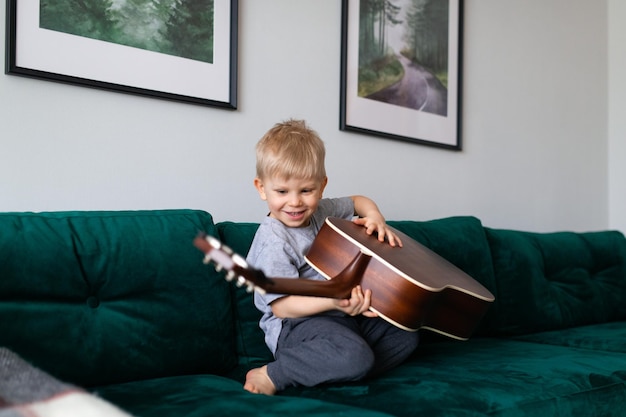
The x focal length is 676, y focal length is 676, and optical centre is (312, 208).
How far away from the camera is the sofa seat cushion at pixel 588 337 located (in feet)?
7.42

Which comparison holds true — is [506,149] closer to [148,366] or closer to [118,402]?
[148,366]

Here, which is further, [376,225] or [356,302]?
[376,225]

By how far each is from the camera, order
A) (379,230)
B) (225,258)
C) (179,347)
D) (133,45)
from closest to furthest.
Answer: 1. (225,258)
2. (179,347)
3. (379,230)
4. (133,45)

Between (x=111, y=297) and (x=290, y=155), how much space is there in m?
0.58

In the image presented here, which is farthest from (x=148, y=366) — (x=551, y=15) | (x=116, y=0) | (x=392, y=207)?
(x=551, y=15)

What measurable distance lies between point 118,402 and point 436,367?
0.84m

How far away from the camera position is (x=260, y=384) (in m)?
1.61

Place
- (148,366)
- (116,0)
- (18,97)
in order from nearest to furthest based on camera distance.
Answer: (148,366), (18,97), (116,0)

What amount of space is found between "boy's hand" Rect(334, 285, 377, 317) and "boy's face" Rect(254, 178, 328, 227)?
310 millimetres

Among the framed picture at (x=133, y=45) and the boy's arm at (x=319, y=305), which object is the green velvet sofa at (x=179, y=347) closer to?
the boy's arm at (x=319, y=305)

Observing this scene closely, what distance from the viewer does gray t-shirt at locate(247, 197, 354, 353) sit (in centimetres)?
176

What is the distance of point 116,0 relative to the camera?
2.15 meters

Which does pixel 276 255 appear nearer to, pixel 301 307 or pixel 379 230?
pixel 301 307

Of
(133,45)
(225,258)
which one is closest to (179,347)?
(225,258)
